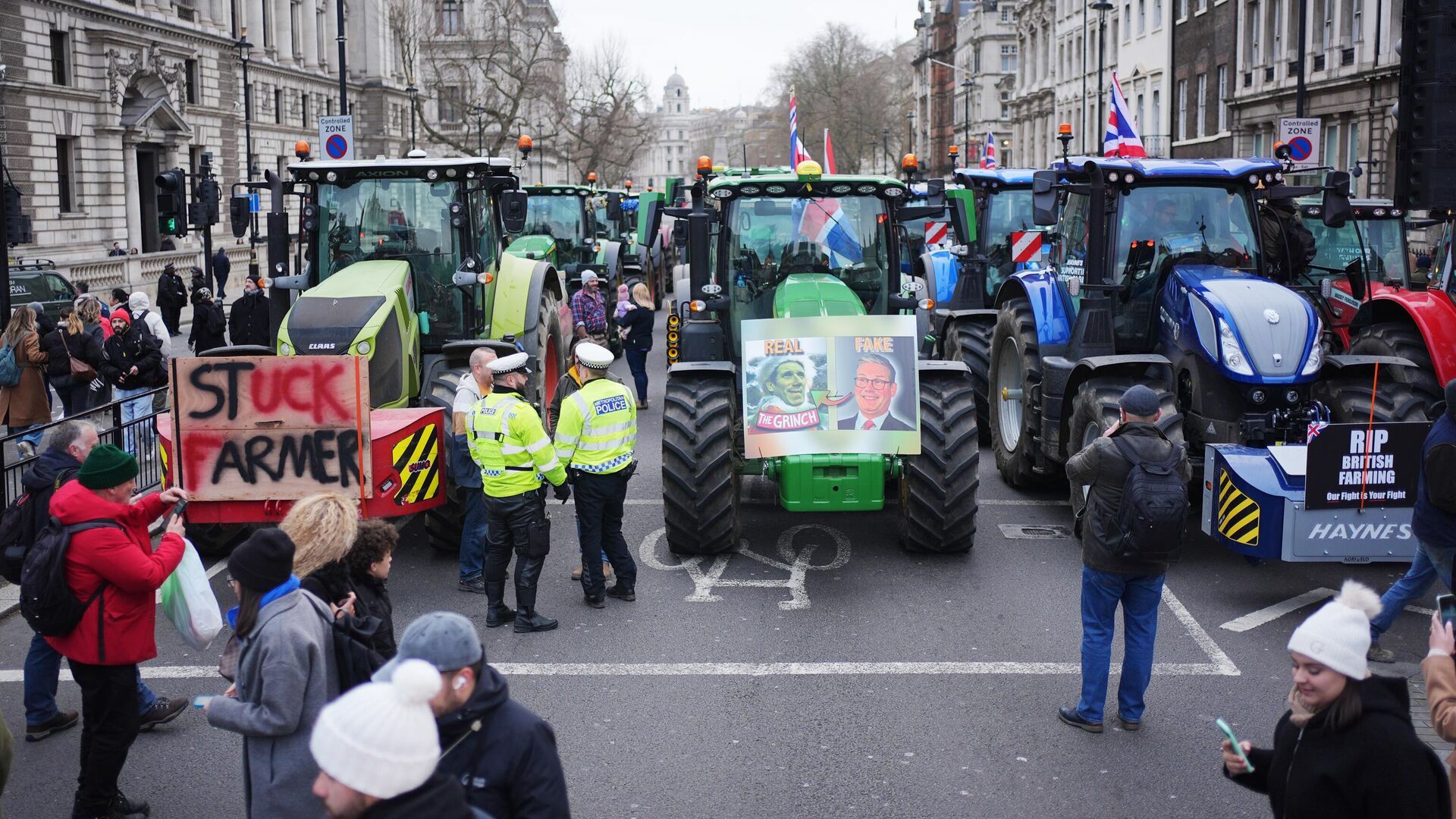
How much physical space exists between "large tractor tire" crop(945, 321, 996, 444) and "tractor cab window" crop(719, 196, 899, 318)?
302 cm

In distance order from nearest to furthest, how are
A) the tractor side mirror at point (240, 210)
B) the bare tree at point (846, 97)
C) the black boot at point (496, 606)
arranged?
the black boot at point (496, 606), the tractor side mirror at point (240, 210), the bare tree at point (846, 97)

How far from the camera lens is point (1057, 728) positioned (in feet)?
23.4

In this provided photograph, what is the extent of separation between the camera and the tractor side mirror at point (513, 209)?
1287 centimetres

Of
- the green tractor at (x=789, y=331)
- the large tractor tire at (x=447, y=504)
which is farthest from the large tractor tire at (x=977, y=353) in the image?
the large tractor tire at (x=447, y=504)

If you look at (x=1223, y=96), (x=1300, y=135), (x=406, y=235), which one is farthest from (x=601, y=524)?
(x=1223, y=96)

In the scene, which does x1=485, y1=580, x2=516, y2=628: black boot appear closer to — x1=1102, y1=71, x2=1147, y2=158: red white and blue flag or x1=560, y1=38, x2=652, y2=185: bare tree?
x1=1102, y1=71, x2=1147, y2=158: red white and blue flag

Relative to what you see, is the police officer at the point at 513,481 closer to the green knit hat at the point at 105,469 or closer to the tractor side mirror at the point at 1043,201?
the green knit hat at the point at 105,469

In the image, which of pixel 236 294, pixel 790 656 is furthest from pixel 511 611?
pixel 236 294

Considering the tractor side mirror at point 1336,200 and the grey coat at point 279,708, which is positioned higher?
the tractor side mirror at point 1336,200

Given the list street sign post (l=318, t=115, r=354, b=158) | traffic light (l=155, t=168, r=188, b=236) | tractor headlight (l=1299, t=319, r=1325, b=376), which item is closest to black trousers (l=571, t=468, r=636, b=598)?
tractor headlight (l=1299, t=319, r=1325, b=376)

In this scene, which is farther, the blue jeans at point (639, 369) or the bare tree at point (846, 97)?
the bare tree at point (846, 97)

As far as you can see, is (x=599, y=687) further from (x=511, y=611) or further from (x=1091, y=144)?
(x=1091, y=144)

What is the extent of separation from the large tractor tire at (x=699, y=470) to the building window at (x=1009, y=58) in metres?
86.1

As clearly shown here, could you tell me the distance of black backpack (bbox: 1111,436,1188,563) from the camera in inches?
265
